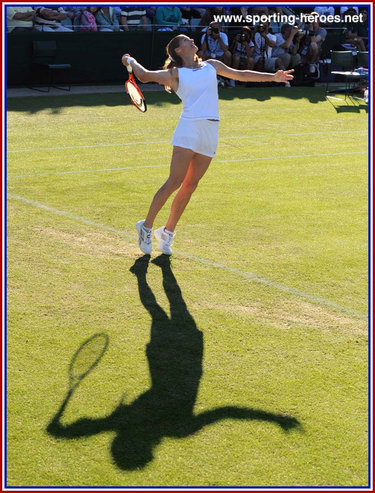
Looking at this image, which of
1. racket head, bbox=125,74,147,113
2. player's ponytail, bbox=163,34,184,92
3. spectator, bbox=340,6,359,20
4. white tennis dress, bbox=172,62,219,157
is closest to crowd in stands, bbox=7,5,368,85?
spectator, bbox=340,6,359,20

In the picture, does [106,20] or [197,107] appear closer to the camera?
[197,107]

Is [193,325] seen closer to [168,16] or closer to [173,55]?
[173,55]

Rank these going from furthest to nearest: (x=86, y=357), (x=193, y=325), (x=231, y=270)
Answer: (x=231, y=270)
(x=193, y=325)
(x=86, y=357)

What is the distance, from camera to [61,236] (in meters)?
8.59

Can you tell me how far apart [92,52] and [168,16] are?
102 inches

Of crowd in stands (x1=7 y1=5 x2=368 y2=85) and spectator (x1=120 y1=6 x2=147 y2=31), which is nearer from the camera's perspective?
crowd in stands (x1=7 y1=5 x2=368 y2=85)

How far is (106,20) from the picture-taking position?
2059cm

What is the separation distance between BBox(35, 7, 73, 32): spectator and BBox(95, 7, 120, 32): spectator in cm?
99

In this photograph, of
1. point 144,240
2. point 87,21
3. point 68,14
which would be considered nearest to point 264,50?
point 87,21

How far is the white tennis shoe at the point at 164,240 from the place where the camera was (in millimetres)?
8039

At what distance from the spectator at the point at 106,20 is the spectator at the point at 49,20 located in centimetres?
99

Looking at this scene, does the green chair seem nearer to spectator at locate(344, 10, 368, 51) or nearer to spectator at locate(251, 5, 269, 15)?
spectator at locate(344, 10, 368, 51)

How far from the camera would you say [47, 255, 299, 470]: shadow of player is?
4664 mm

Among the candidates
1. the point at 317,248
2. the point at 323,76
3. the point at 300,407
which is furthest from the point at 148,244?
the point at 323,76
